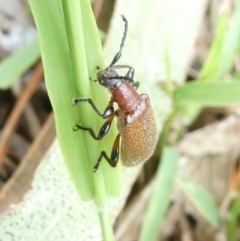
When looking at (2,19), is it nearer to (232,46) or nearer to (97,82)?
(232,46)

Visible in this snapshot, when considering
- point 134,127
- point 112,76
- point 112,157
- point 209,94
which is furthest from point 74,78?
point 209,94

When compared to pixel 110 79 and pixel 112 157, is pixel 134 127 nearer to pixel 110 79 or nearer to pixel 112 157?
pixel 110 79

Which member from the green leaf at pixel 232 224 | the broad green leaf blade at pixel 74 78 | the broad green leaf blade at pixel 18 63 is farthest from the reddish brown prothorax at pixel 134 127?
the green leaf at pixel 232 224

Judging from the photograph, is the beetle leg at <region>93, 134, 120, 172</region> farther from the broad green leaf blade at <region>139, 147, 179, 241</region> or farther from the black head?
the broad green leaf blade at <region>139, 147, 179, 241</region>

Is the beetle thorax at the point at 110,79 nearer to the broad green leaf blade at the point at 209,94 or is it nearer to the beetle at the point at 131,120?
the beetle at the point at 131,120

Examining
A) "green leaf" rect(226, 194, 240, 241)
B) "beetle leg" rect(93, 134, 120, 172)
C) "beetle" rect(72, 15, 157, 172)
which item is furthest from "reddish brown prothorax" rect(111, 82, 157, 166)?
"green leaf" rect(226, 194, 240, 241)
